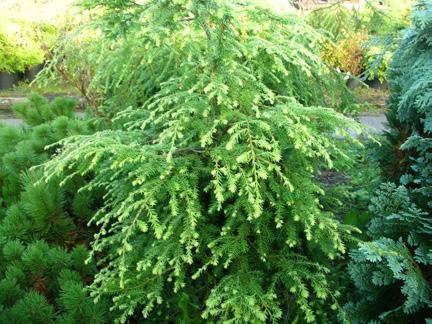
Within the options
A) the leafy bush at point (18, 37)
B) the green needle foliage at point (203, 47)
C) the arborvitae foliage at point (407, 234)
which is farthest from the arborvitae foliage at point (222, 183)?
the leafy bush at point (18, 37)

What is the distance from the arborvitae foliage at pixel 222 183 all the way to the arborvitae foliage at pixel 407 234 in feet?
0.67

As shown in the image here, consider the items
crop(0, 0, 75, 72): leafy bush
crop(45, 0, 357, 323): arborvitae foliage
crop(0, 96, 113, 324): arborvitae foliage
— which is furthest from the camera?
crop(0, 0, 75, 72): leafy bush

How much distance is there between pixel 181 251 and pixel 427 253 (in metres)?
1.22

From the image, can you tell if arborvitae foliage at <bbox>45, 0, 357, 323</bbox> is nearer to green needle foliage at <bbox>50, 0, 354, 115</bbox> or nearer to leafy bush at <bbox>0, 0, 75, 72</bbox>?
green needle foliage at <bbox>50, 0, 354, 115</bbox>

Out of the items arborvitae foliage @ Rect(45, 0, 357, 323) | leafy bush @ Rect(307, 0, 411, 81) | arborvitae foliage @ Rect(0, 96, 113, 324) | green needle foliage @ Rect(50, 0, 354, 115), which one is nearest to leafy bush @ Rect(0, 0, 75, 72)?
arborvitae foliage @ Rect(0, 96, 113, 324)

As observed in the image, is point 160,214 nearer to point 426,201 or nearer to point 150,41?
point 150,41

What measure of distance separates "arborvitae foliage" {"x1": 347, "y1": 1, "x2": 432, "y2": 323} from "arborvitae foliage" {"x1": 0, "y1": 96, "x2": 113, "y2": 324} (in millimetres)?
1428

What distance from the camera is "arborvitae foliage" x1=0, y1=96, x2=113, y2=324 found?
2359 millimetres

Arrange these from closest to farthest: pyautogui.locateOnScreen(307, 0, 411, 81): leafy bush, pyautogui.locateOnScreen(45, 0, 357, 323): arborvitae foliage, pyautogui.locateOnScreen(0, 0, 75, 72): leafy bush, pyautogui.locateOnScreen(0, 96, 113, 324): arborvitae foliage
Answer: pyautogui.locateOnScreen(45, 0, 357, 323): arborvitae foliage, pyautogui.locateOnScreen(0, 96, 113, 324): arborvitae foliage, pyautogui.locateOnScreen(307, 0, 411, 81): leafy bush, pyautogui.locateOnScreen(0, 0, 75, 72): leafy bush

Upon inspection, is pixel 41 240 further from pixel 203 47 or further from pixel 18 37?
pixel 18 37

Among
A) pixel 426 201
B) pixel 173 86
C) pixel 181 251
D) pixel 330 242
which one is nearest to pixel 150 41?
pixel 173 86

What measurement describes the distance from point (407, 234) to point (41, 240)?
2112mm

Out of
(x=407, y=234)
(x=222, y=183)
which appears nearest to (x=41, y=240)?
(x=222, y=183)

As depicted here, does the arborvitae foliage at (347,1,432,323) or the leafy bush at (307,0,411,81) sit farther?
the leafy bush at (307,0,411,81)
